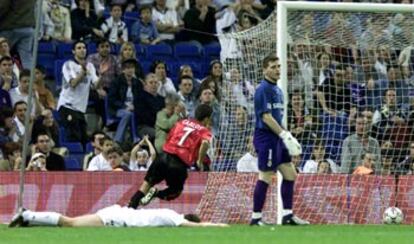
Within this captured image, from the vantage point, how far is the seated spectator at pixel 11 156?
64.9 ft

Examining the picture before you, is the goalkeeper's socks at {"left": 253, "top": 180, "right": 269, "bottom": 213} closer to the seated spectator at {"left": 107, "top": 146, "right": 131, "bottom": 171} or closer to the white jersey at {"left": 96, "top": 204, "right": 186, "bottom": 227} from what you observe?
the white jersey at {"left": 96, "top": 204, "right": 186, "bottom": 227}

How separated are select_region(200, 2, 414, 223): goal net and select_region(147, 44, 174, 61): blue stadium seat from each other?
2979 mm

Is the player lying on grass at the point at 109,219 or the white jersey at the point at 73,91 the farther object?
the white jersey at the point at 73,91

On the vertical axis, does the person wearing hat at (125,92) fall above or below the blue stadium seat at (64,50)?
below

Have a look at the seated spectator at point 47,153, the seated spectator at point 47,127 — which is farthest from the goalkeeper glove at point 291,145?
the seated spectator at point 47,127

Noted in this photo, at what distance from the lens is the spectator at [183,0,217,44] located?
24922 millimetres

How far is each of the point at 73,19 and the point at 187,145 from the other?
6.56 m

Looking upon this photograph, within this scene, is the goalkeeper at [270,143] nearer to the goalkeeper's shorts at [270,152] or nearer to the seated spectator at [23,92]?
the goalkeeper's shorts at [270,152]


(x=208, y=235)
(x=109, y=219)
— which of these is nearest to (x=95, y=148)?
(x=109, y=219)

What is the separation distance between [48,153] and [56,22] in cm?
400

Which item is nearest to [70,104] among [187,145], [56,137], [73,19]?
[56,137]

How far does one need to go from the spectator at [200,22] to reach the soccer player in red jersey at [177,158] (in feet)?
23.4

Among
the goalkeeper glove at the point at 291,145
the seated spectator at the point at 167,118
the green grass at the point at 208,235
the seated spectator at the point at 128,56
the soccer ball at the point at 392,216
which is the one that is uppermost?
the seated spectator at the point at 128,56

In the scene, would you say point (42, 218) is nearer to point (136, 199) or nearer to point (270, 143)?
point (136, 199)
